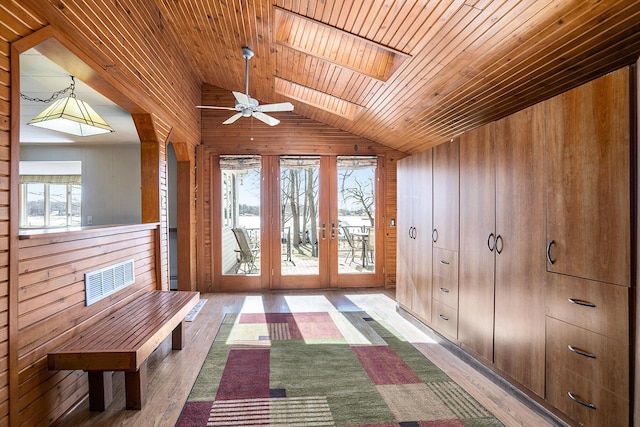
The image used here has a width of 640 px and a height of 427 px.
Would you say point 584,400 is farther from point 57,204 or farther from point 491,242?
point 57,204

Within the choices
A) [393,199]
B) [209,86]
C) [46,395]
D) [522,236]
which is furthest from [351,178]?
[46,395]

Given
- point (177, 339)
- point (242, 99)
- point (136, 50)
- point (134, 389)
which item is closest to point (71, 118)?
point (136, 50)

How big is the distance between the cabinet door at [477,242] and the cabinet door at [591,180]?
23.1 inches

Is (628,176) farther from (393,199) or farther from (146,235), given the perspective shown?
(393,199)

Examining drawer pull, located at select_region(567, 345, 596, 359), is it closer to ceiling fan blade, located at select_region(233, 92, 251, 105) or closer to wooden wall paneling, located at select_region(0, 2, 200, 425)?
wooden wall paneling, located at select_region(0, 2, 200, 425)

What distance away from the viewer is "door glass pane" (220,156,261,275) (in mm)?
5785

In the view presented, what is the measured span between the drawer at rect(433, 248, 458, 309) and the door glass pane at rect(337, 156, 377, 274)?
2.46m

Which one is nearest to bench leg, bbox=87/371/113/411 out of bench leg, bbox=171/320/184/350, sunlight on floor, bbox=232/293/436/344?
bench leg, bbox=171/320/184/350

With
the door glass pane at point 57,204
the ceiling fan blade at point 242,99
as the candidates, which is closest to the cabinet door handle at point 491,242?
the ceiling fan blade at point 242,99

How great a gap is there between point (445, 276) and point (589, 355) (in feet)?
5.01

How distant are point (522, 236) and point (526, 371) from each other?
871 millimetres

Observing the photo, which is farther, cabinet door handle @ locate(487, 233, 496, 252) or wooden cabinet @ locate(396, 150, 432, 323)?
wooden cabinet @ locate(396, 150, 432, 323)

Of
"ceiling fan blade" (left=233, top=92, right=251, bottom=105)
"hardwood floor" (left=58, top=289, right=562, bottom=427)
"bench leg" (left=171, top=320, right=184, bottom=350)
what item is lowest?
"hardwood floor" (left=58, top=289, right=562, bottom=427)

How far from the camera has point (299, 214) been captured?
19.1 ft
